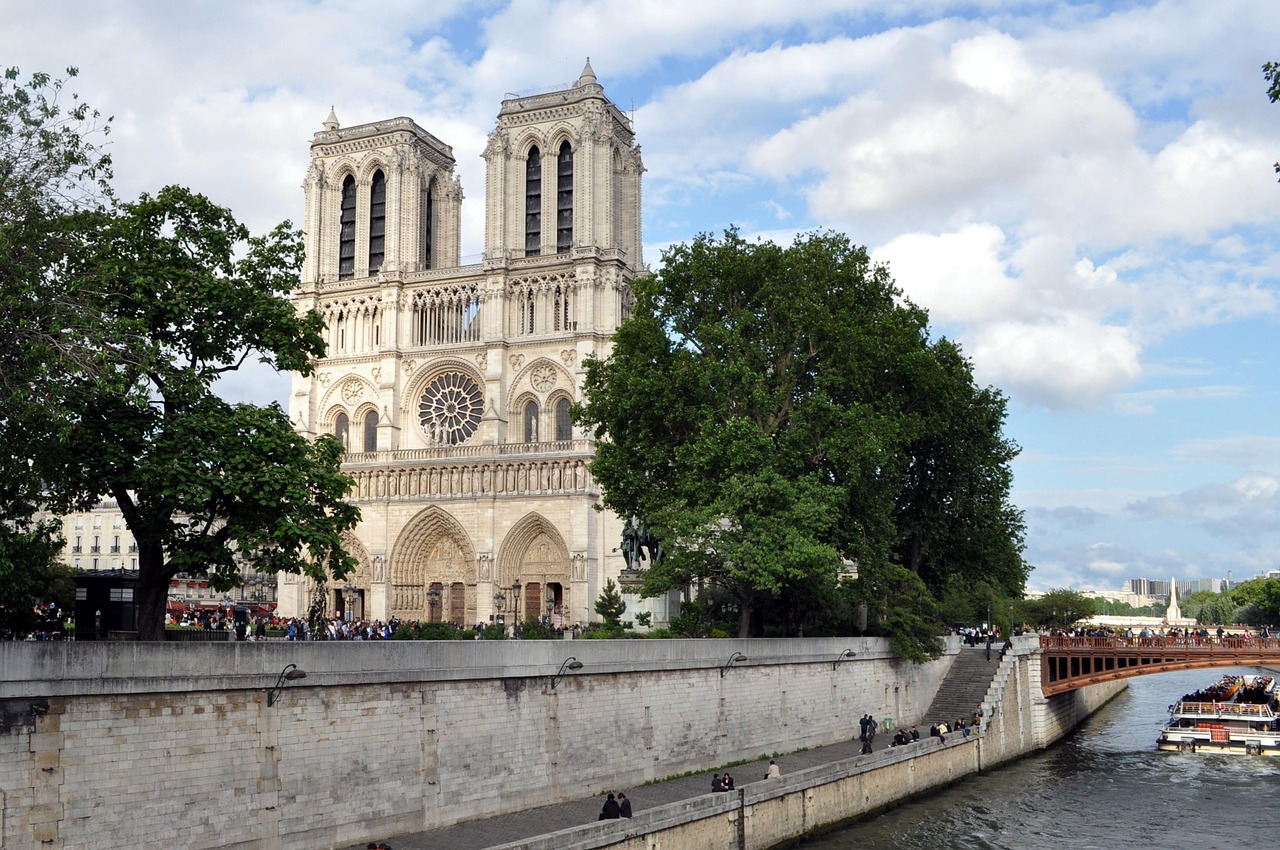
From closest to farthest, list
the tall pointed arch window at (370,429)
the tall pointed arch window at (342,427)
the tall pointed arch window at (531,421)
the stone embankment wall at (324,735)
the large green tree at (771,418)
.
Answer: the stone embankment wall at (324,735) < the large green tree at (771,418) < the tall pointed arch window at (531,421) < the tall pointed arch window at (370,429) < the tall pointed arch window at (342,427)

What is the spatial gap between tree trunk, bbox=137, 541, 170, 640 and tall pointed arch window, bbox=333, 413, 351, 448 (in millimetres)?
44950

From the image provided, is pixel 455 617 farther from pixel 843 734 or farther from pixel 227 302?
pixel 227 302

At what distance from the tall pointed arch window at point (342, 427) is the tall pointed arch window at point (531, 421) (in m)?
9.88

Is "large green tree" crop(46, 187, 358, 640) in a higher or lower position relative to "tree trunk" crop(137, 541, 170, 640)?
higher

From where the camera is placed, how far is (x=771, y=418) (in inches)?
1395

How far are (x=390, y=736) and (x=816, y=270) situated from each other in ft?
70.2

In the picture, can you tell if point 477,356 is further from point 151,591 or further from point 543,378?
point 151,591

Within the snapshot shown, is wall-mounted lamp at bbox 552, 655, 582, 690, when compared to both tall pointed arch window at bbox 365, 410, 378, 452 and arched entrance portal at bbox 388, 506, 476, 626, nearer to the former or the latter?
arched entrance portal at bbox 388, 506, 476, 626

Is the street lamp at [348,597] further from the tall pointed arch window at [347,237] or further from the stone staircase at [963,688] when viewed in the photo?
the stone staircase at [963,688]

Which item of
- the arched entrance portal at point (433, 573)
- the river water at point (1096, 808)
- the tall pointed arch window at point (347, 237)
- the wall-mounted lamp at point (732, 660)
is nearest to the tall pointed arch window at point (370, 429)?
the arched entrance portal at point (433, 573)

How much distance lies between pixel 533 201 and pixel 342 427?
1534 centimetres

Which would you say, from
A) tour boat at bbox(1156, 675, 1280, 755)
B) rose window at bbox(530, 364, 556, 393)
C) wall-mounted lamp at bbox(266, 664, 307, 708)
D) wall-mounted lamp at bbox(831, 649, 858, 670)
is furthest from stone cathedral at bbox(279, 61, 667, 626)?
wall-mounted lamp at bbox(266, 664, 307, 708)

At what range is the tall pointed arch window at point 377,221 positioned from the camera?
2667 inches

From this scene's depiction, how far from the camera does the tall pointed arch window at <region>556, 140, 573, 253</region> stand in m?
64.1
